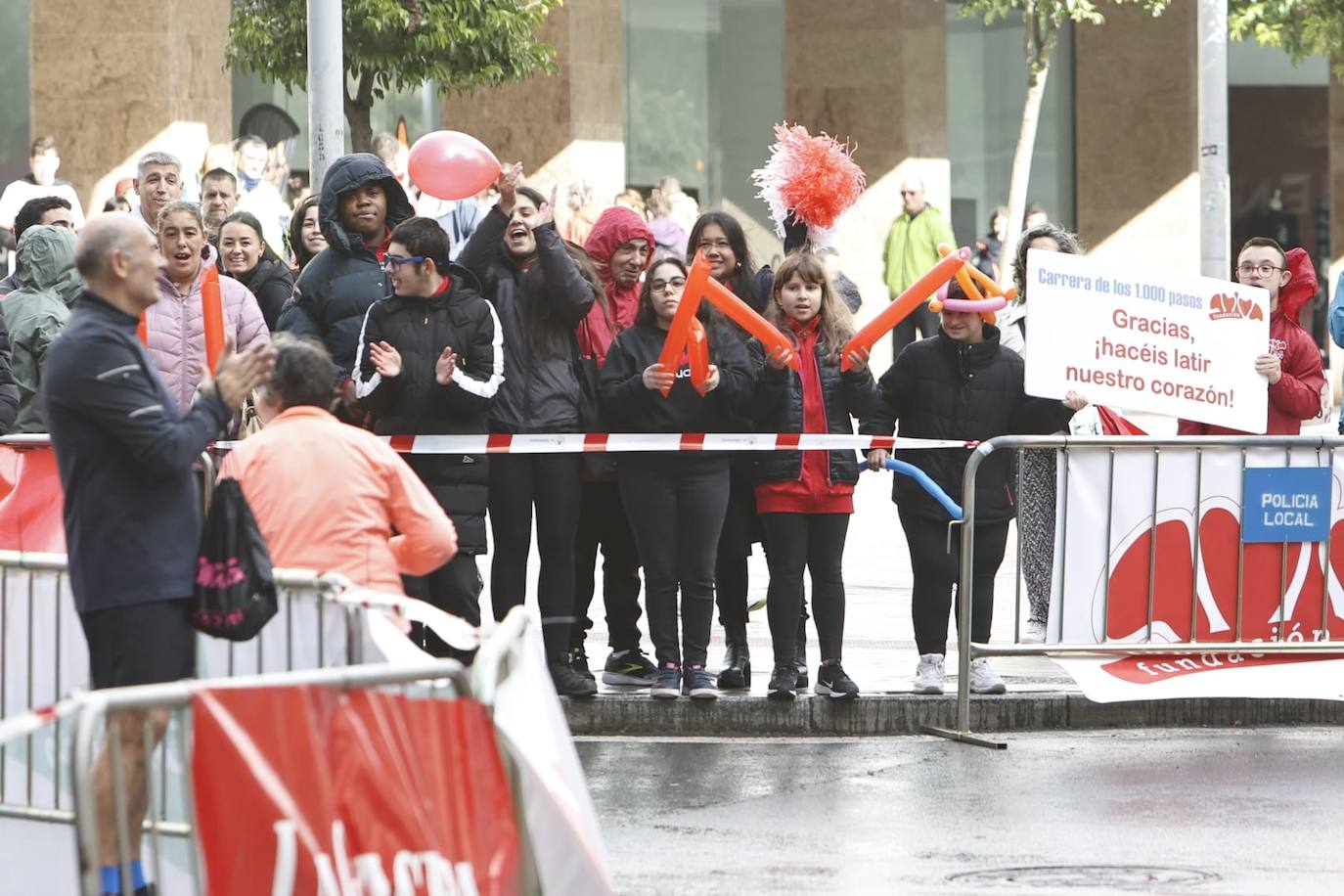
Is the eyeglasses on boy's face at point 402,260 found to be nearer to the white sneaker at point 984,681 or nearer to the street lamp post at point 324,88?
the street lamp post at point 324,88

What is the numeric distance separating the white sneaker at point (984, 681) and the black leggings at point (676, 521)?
114 cm

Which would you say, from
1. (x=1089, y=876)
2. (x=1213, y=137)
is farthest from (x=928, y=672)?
(x=1213, y=137)

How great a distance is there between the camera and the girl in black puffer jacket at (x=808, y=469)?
9.71m

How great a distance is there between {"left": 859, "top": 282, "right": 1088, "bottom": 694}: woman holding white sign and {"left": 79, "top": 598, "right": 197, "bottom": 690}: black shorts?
13.8 feet

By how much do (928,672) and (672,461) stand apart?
1.37m

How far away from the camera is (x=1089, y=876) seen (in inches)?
277

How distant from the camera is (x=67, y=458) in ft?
20.0

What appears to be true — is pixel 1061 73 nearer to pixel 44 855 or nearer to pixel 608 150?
pixel 608 150

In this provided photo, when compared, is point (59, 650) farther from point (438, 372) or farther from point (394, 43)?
point (394, 43)

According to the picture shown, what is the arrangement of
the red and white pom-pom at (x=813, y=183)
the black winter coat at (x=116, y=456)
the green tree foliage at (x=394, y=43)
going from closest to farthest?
the black winter coat at (x=116, y=456)
the red and white pom-pom at (x=813, y=183)
the green tree foliage at (x=394, y=43)

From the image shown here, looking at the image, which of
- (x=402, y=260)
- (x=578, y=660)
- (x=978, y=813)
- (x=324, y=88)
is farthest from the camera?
(x=324, y=88)

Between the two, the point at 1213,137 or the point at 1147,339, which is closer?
the point at 1147,339

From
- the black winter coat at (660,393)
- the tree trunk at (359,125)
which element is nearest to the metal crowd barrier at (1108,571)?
the black winter coat at (660,393)

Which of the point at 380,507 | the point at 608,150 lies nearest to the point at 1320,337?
the point at 608,150
